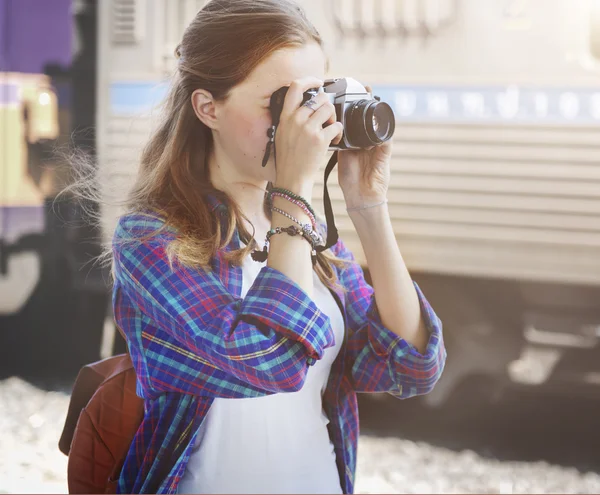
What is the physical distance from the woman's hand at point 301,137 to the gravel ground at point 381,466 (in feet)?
4.15

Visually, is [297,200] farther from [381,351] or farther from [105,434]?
[105,434]

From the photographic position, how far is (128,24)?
2045 mm

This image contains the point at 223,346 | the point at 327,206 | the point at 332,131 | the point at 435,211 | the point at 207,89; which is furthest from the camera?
the point at 435,211

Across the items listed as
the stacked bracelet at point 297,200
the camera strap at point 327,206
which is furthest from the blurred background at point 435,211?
the stacked bracelet at point 297,200

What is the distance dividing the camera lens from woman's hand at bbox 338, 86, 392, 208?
5 cm

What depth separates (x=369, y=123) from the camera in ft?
3.96

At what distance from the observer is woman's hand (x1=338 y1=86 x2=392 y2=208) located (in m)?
1.28

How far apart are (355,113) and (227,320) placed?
442 millimetres

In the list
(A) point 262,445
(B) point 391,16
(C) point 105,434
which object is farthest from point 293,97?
(B) point 391,16

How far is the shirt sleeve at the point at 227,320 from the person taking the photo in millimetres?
1019

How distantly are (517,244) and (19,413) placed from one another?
164 centimetres

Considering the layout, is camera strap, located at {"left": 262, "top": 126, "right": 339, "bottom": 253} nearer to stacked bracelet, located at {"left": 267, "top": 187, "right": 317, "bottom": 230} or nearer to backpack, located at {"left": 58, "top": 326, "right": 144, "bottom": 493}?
stacked bracelet, located at {"left": 267, "top": 187, "right": 317, "bottom": 230}

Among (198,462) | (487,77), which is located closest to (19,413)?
(198,462)

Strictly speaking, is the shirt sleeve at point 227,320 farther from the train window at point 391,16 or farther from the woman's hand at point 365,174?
the train window at point 391,16
